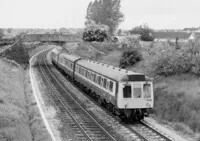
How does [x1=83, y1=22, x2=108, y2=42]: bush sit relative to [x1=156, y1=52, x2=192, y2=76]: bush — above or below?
above

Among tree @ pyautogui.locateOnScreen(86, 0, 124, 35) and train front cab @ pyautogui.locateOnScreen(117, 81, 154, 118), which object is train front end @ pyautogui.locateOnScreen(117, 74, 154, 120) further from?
tree @ pyautogui.locateOnScreen(86, 0, 124, 35)

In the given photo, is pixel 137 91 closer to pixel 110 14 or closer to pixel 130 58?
pixel 130 58

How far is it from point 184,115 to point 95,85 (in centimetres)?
786

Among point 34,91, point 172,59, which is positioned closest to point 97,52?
point 34,91

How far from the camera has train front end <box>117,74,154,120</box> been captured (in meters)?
19.7

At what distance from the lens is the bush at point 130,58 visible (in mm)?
37656

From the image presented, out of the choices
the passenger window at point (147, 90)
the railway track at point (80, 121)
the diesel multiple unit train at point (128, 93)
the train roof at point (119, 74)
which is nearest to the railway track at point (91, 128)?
the railway track at point (80, 121)

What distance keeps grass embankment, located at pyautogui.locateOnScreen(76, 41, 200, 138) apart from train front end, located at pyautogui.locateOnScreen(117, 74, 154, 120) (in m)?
2.30

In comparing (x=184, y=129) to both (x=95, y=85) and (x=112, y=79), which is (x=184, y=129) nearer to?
(x=112, y=79)

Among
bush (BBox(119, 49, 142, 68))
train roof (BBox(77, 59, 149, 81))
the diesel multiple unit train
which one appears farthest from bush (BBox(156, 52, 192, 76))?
bush (BBox(119, 49, 142, 68))

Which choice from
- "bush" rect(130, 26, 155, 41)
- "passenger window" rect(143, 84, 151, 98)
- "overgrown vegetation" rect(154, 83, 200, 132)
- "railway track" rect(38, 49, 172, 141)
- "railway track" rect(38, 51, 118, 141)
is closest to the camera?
"railway track" rect(38, 49, 172, 141)

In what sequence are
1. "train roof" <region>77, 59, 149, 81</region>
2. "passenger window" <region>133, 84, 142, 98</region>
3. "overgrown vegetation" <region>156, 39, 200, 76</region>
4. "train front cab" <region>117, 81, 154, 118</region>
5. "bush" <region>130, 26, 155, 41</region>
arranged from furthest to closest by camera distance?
"bush" <region>130, 26, 155, 41</region> → "overgrown vegetation" <region>156, 39, 200, 76</region> → "passenger window" <region>133, 84, 142, 98</region> → "train roof" <region>77, 59, 149, 81</region> → "train front cab" <region>117, 81, 154, 118</region>

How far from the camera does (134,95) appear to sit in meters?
19.9

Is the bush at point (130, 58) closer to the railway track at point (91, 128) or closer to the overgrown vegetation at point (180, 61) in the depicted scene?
the overgrown vegetation at point (180, 61)
